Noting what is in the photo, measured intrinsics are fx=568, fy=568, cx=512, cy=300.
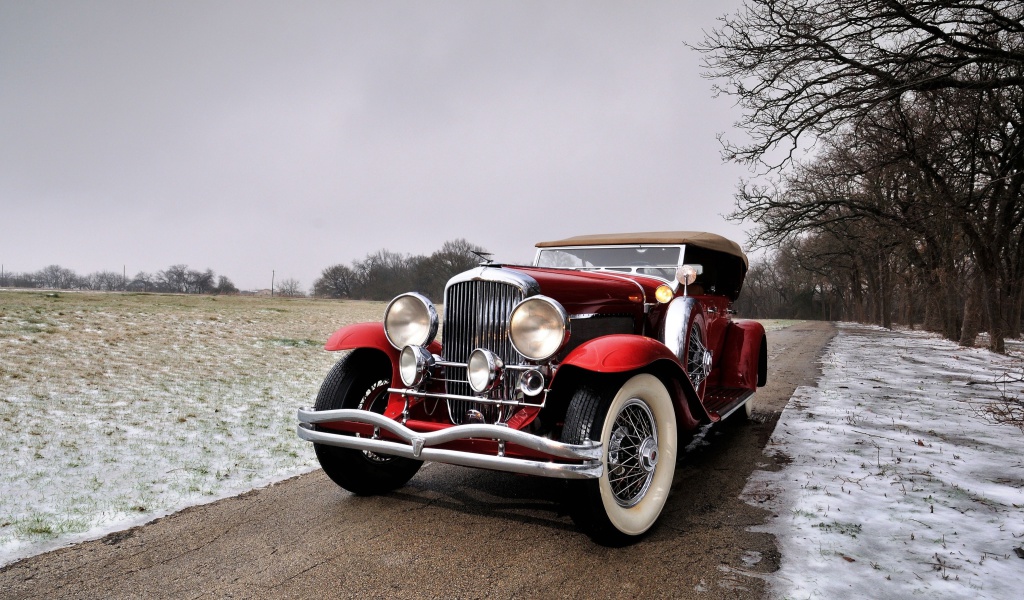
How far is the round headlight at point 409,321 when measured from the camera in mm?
3531

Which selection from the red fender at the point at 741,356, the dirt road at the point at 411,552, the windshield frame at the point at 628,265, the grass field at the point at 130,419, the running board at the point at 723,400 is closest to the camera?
the dirt road at the point at 411,552

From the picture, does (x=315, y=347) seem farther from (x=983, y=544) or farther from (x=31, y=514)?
(x=983, y=544)

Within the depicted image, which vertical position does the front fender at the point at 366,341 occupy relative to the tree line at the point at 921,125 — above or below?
below

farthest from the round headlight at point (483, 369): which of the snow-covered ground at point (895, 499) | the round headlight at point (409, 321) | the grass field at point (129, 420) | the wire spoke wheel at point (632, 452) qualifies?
the grass field at point (129, 420)

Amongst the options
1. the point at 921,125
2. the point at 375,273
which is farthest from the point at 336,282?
the point at 921,125

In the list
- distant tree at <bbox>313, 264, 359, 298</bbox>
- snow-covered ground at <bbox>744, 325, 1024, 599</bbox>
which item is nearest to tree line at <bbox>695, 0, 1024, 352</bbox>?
snow-covered ground at <bbox>744, 325, 1024, 599</bbox>

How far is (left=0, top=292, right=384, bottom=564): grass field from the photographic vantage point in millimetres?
3588

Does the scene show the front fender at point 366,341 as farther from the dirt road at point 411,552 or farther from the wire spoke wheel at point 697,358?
the wire spoke wheel at point 697,358

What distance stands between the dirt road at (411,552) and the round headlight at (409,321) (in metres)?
1.03

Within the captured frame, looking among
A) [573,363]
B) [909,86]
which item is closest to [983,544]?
[573,363]

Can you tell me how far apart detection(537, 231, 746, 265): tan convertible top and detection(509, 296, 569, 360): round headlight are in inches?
90.6

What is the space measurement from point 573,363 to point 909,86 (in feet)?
26.0

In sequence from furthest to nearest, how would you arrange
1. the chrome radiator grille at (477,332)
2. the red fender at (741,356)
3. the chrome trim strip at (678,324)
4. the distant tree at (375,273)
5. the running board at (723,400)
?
the distant tree at (375,273) < the red fender at (741,356) < the running board at (723,400) < the chrome trim strip at (678,324) < the chrome radiator grille at (477,332)

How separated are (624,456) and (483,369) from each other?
927 mm
